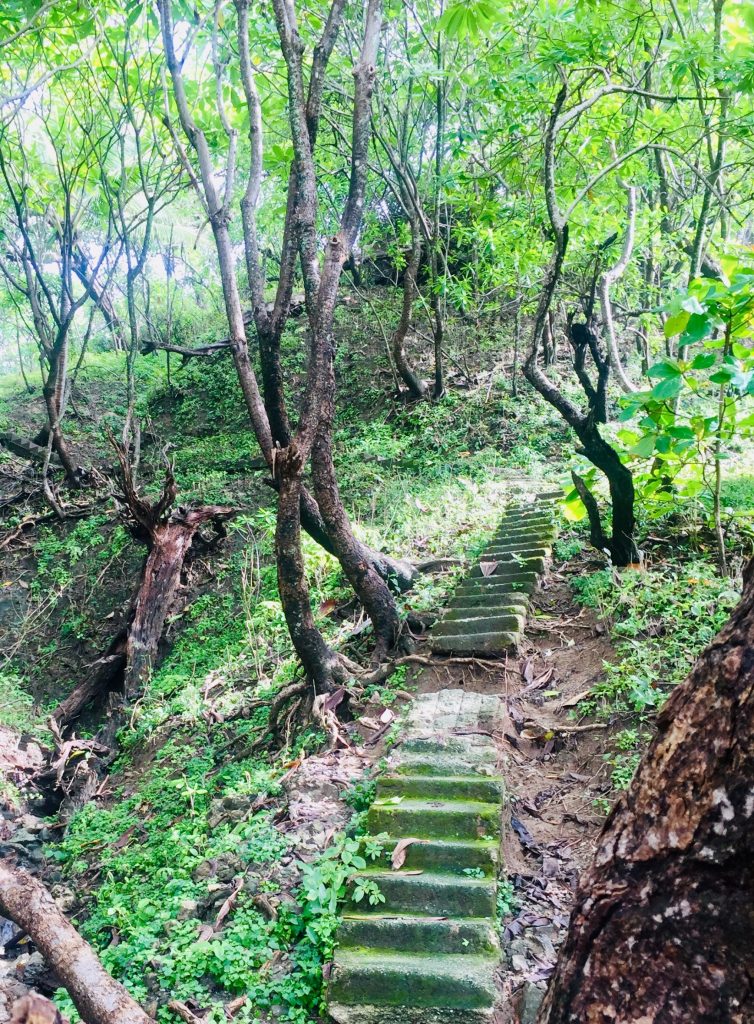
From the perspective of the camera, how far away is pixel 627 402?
12.1 feet

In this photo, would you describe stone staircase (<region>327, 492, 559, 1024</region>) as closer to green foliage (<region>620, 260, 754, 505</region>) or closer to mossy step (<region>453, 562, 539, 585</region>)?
mossy step (<region>453, 562, 539, 585</region>)

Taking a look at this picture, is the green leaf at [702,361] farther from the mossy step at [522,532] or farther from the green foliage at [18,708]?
the green foliage at [18,708]

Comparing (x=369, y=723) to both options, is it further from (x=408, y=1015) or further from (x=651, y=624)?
(x=408, y=1015)

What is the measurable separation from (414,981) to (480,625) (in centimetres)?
267

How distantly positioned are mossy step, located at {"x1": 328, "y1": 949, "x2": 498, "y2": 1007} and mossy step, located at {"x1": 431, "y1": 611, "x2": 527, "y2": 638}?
8.08 feet

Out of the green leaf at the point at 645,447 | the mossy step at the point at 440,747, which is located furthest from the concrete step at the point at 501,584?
the green leaf at the point at 645,447

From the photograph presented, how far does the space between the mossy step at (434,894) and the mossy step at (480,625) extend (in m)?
2.11

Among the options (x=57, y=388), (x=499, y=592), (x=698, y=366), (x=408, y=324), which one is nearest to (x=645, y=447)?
(x=698, y=366)

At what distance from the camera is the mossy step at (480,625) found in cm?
497

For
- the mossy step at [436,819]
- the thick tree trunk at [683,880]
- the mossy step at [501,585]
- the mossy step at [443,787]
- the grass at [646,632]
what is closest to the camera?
the thick tree trunk at [683,880]

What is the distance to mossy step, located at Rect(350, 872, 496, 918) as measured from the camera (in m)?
2.97

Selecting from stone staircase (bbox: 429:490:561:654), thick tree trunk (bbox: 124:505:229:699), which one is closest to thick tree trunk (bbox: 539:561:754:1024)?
stone staircase (bbox: 429:490:561:654)

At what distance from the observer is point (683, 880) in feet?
3.63

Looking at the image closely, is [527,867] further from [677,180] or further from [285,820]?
[677,180]
